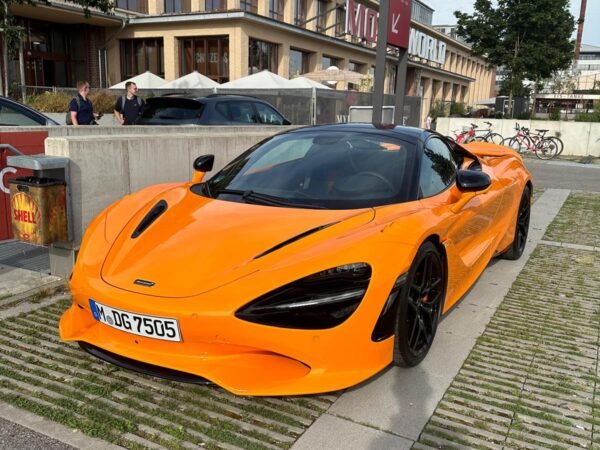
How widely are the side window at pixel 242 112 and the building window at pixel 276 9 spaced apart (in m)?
22.8

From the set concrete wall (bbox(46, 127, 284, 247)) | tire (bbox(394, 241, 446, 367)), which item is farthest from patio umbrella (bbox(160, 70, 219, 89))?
tire (bbox(394, 241, 446, 367))

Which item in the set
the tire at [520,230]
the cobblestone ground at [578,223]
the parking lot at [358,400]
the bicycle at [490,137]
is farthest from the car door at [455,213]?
the bicycle at [490,137]

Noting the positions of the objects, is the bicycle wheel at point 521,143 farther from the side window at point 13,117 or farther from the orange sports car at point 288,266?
the orange sports car at point 288,266

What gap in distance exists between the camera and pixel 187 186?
4.05 m

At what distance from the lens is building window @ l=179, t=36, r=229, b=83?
84.2 ft

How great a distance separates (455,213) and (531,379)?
44.3 inches

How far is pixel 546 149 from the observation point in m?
18.6

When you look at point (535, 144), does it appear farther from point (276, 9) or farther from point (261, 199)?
point (276, 9)

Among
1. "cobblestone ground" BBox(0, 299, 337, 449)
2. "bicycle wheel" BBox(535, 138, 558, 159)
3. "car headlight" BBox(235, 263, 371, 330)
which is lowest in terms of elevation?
"cobblestone ground" BBox(0, 299, 337, 449)

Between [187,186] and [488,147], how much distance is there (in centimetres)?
368

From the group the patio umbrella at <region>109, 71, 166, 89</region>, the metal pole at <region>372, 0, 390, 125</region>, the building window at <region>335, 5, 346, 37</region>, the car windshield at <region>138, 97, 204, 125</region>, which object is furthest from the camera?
the building window at <region>335, 5, 346, 37</region>

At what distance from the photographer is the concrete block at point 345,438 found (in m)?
2.53

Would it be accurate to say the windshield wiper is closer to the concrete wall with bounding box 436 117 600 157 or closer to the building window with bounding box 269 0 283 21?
the concrete wall with bounding box 436 117 600 157

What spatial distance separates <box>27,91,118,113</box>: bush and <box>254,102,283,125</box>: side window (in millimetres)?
8506
